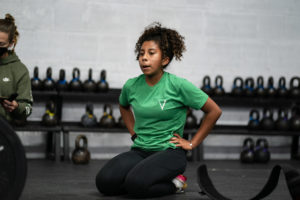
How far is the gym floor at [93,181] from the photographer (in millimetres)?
2943

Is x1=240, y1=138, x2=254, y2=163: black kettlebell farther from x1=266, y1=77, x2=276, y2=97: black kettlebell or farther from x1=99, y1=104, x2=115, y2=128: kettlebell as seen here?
x1=99, y1=104, x2=115, y2=128: kettlebell

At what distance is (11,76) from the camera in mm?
2908

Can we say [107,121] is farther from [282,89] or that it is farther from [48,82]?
[282,89]

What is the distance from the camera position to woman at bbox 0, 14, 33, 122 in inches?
108

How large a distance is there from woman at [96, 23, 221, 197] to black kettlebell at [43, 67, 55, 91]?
2.31m

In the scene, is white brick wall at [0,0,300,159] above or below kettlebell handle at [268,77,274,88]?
above

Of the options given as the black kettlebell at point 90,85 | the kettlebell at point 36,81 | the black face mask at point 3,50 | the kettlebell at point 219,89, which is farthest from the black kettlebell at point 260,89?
the black face mask at point 3,50

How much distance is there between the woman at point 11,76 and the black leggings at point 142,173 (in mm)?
651

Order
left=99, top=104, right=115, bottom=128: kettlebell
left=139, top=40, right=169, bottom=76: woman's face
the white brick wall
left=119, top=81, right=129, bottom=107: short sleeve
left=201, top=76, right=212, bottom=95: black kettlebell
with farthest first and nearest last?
left=201, top=76, right=212, bottom=95: black kettlebell → the white brick wall → left=99, top=104, right=115, bottom=128: kettlebell → left=119, top=81, right=129, bottom=107: short sleeve → left=139, top=40, right=169, bottom=76: woman's face

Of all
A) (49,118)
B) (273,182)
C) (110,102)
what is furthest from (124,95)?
(110,102)

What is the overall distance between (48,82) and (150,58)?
2.47 metres

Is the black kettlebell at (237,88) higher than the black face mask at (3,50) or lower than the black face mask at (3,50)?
lower

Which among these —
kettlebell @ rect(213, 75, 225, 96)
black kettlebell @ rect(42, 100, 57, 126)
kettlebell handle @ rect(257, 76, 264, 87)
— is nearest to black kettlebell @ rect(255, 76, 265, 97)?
kettlebell handle @ rect(257, 76, 264, 87)

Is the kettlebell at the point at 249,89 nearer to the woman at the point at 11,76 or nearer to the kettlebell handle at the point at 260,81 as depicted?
the kettlebell handle at the point at 260,81
